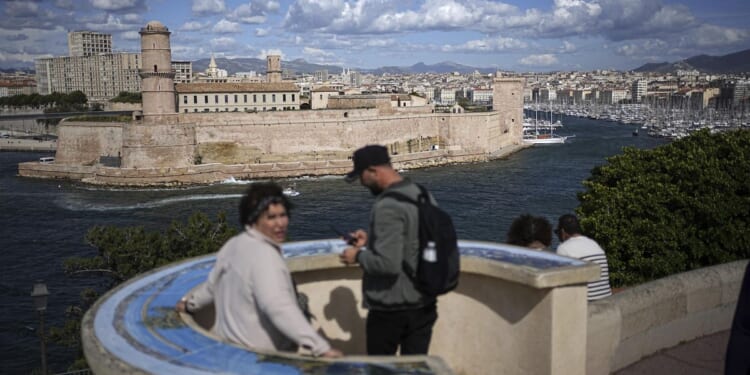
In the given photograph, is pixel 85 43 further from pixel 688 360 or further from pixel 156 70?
pixel 688 360

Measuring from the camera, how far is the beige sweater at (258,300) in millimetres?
1509

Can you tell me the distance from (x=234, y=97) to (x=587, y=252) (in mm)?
32708

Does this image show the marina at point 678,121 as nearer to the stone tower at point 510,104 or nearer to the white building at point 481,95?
the stone tower at point 510,104

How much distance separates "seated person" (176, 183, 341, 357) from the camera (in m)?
1.51

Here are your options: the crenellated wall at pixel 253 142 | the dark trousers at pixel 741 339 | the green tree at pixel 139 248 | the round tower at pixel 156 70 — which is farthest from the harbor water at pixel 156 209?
the dark trousers at pixel 741 339

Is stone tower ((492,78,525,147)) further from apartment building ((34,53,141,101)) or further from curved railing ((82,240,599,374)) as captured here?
apartment building ((34,53,141,101))

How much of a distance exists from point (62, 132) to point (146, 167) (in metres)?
7.60

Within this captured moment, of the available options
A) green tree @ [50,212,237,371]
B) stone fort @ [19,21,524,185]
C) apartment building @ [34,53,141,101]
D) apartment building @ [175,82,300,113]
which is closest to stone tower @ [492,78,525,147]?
stone fort @ [19,21,524,185]

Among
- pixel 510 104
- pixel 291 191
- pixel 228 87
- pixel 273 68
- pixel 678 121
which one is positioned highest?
pixel 273 68

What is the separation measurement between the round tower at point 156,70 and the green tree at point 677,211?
22722 millimetres

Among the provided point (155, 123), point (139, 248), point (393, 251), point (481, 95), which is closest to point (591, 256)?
point (393, 251)

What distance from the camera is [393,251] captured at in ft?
5.62

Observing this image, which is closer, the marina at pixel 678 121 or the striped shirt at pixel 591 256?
the striped shirt at pixel 591 256

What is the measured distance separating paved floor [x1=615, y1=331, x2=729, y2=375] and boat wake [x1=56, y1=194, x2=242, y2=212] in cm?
1985
